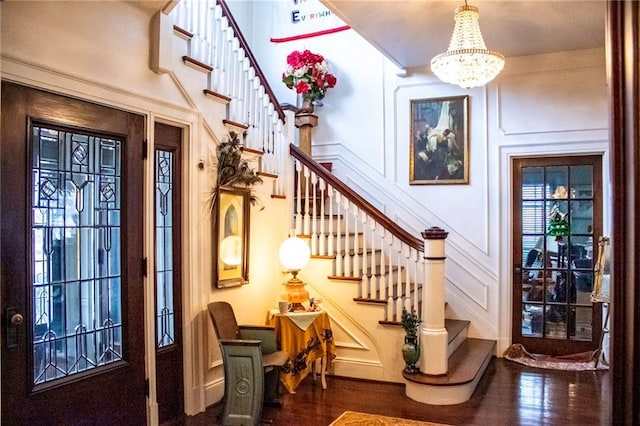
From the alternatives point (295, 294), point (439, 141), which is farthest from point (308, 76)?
point (295, 294)

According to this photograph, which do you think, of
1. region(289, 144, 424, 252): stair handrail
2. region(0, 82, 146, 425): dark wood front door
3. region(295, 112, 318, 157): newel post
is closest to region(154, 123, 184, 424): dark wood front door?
region(0, 82, 146, 425): dark wood front door

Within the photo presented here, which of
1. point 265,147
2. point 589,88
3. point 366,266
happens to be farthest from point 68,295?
point 589,88

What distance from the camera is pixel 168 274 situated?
3.81 metres

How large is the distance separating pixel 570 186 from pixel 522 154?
60 centimetres

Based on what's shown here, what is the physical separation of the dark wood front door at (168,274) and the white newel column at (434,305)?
201cm

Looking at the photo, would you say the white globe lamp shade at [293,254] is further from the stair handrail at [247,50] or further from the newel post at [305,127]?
the newel post at [305,127]

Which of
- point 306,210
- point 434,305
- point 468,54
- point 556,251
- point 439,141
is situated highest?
point 468,54

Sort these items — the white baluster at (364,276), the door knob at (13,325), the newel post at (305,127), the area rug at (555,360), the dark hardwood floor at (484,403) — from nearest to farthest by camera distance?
1. the door knob at (13,325)
2. the dark hardwood floor at (484,403)
3. the white baluster at (364,276)
4. the area rug at (555,360)
5. the newel post at (305,127)

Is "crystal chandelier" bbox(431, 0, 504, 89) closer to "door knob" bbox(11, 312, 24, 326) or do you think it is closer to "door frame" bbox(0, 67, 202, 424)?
"door frame" bbox(0, 67, 202, 424)

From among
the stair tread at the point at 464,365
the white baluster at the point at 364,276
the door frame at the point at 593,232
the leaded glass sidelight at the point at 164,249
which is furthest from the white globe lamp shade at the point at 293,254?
the door frame at the point at 593,232

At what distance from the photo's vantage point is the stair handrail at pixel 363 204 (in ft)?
15.1

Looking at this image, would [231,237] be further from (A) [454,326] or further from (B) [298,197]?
(A) [454,326]

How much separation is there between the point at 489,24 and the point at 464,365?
3.11m

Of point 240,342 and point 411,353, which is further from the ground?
point 240,342
